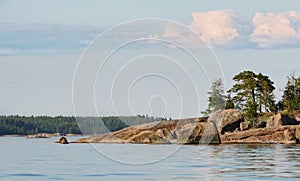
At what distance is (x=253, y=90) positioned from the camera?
4599 inches

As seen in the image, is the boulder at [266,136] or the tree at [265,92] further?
the tree at [265,92]

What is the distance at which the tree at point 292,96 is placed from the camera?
390ft

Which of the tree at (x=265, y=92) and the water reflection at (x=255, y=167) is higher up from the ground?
the tree at (x=265, y=92)

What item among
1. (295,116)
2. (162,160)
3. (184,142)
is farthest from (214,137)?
(162,160)

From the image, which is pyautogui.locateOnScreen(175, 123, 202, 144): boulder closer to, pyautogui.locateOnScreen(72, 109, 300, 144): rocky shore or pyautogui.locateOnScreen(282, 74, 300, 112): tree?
pyautogui.locateOnScreen(72, 109, 300, 144): rocky shore

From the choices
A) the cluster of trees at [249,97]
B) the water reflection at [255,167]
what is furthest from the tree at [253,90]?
the water reflection at [255,167]

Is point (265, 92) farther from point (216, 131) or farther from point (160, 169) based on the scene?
point (160, 169)

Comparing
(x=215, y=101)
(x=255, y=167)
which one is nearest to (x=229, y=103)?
(x=215, y=101)

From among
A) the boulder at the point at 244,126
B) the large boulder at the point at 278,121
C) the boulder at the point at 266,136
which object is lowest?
the boulder at the point at 266,136

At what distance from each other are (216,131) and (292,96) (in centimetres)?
2585

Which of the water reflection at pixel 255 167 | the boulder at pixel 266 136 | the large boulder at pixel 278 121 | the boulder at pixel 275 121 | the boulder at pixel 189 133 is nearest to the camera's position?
the water reflection at pixel 255 167

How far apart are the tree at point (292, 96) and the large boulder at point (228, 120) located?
16.5m

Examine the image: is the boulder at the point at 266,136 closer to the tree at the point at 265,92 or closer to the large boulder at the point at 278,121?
the large boulder at the point at 278,121

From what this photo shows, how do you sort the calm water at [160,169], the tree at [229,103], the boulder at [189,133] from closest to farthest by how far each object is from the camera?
the calm water at [160,169]
the boulder at [189,133]
the tree at [229,103]
